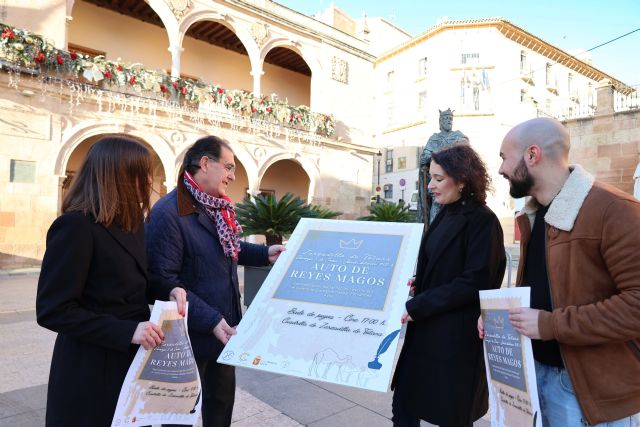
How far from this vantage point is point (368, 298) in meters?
1.69

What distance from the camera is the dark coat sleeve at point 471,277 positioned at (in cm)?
176

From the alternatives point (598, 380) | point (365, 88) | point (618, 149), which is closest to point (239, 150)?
point (365, 88)

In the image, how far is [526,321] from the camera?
4.50 ft

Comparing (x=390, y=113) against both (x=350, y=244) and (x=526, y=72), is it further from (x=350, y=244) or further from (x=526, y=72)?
(x=350, y=244)

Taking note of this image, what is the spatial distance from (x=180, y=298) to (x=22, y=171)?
36.9 feet

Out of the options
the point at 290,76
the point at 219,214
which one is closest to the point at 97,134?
the point at 290,76

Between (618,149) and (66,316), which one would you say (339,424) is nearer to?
(66,316)

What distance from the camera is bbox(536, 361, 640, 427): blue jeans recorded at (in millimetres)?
1338

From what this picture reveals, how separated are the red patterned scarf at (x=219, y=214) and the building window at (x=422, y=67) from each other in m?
31.2

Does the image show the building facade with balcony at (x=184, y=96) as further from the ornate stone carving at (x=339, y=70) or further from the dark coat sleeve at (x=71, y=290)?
the dark coat sleeve at (x=71, y=290)

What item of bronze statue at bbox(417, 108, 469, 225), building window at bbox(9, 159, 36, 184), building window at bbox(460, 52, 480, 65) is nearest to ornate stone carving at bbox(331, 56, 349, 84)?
building window at bbox(9, 159, 36, 184)

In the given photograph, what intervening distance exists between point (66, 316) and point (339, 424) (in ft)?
6.84

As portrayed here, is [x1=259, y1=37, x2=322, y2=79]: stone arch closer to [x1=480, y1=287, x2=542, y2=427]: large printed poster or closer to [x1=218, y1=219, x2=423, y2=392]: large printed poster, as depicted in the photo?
[x1=218, y1=219, x2=423, y2=392]: large printed poster

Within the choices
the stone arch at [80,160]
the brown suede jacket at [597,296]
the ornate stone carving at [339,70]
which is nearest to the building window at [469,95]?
the ornate stone carving at [339,70]
